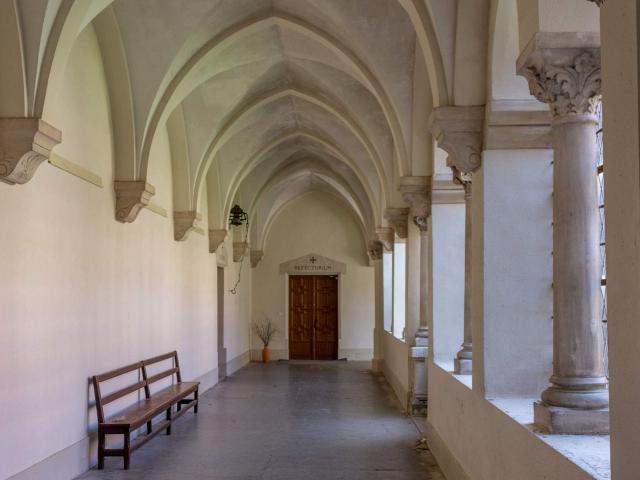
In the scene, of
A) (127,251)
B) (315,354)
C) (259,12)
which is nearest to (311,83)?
(259,12)

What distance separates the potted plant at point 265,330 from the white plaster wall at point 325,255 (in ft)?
0.60

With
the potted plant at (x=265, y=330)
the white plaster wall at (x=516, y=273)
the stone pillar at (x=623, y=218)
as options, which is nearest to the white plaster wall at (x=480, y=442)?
the white plaster wall at (x=516, y=273)

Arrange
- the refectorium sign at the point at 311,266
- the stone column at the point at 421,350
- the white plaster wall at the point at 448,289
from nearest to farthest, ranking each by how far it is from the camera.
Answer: the white plaster wall at the point at 448,289
the stone column at the point at 421,350
the refectorium sign at the point at 311,266

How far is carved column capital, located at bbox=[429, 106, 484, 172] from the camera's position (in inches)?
201

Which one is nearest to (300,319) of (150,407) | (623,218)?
(150,407)

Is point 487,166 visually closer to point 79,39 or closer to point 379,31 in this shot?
point 379,31

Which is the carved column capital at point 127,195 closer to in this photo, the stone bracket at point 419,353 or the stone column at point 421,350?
the stone column at point 421,350

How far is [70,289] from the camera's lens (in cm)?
670

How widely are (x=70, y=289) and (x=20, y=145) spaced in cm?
176

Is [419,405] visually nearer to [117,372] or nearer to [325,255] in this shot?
[117,372]

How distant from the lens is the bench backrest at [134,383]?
22.9 ft

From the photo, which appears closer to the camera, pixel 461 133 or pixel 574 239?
pixel 574 239

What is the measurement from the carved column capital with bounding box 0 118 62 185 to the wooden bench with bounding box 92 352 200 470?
243 centimetres

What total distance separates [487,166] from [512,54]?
0.82m
